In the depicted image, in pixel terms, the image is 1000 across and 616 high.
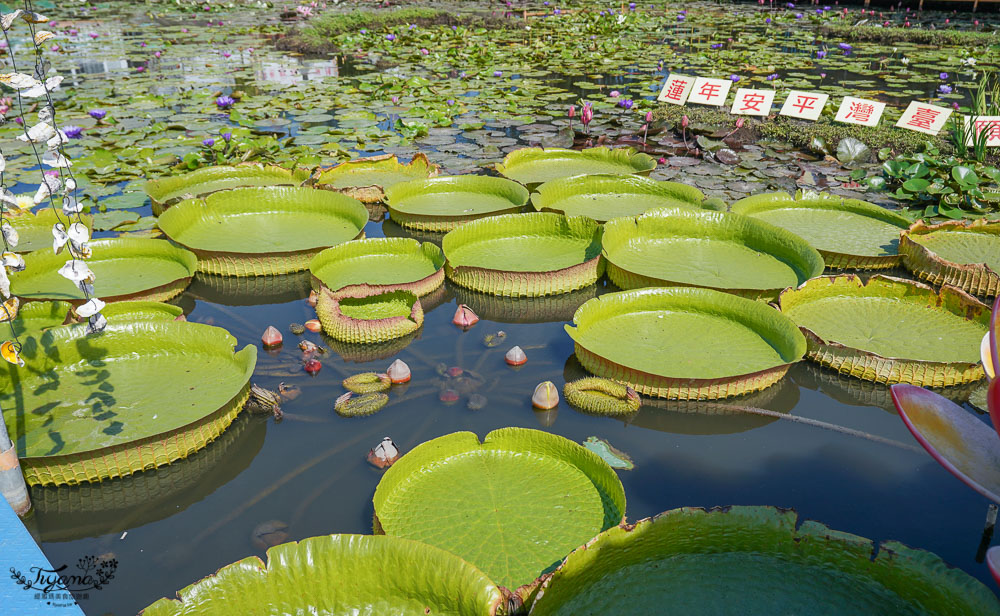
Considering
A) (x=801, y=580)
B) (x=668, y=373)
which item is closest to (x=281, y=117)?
(x=668, y=373)

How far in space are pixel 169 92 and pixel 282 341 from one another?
316 inches

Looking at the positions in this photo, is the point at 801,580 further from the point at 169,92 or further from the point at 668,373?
the point at 169,92

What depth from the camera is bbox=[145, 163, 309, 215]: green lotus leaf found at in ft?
20.9

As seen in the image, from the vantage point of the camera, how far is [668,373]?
3.81m

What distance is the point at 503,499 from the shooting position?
117 inches

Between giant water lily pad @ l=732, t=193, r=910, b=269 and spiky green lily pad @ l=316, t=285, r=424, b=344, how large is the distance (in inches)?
118

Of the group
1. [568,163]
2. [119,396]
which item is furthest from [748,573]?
[568,163]

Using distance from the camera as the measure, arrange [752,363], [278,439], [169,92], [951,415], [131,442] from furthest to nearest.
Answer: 1. [169,92]
2. [752,363]
3. [278,439]
4. [131,442]
5. [951,415]

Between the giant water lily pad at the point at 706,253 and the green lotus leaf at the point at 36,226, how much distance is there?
4.21 meters

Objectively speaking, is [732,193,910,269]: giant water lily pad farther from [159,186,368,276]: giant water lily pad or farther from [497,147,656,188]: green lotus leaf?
[159,186,368,276]: giant water lily pad

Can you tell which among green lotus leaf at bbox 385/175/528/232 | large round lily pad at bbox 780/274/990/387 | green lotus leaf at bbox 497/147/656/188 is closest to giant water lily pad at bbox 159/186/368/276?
green lotus leaf at bbox 385/175/528/232

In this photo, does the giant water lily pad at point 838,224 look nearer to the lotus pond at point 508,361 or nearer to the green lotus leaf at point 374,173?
the lotus pond at point 508,361

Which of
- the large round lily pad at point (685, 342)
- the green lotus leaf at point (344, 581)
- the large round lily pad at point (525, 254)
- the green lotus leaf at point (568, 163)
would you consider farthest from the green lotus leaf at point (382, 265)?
the green lotus leaf at point (344, 581)

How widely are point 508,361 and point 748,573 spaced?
2080 mm
